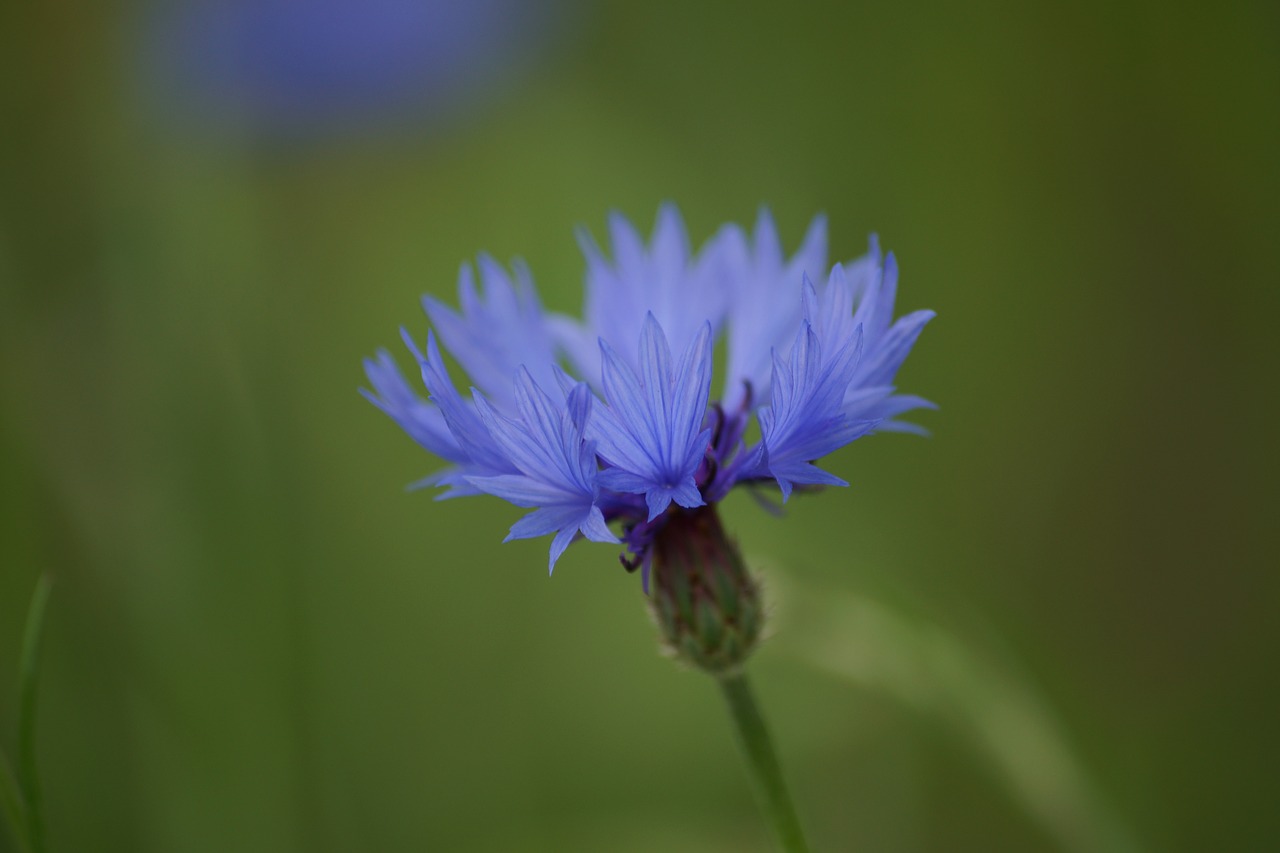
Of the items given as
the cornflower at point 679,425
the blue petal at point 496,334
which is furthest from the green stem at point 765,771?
the blue petal at point 496,334

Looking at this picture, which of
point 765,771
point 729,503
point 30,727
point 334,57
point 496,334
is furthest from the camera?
point 334,57

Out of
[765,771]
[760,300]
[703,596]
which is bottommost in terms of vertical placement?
[765,771]

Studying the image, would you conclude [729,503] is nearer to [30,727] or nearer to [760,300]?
[760,300]

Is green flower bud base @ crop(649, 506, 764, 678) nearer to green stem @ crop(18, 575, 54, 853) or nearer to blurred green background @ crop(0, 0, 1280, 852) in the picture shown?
blurred green background @ crop(0, 0, 1280, 852)

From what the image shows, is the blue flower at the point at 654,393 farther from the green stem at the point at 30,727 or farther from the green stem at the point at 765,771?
the green stem at the point at 30,727

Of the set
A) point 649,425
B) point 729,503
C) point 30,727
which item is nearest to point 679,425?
point 649,425

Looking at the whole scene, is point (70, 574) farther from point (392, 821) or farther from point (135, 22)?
point (135, 22)
